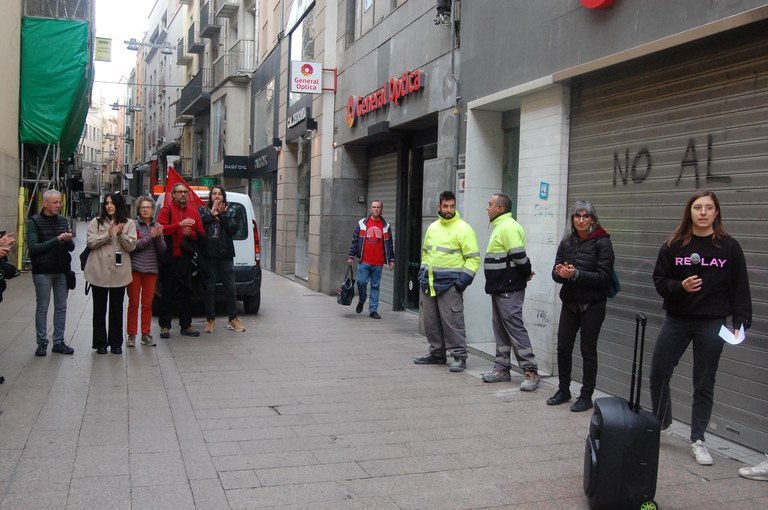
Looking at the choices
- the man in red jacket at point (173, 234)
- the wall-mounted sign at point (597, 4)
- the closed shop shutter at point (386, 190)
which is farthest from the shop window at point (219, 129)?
the wall-mounted sign at point (597, 4)

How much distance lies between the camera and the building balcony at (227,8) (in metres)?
27.6

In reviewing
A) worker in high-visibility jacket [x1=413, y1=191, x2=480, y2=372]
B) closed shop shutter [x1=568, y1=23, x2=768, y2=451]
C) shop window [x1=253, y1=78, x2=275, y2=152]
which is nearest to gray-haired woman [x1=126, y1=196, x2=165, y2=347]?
worker in high-visibility jacket [x1=413, y1=191, x2=480, y2=372]

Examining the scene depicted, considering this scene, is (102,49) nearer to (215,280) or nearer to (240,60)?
(240,60)

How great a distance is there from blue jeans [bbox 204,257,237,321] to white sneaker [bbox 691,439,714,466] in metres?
6.51

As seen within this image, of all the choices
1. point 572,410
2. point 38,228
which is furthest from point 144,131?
point 572,410

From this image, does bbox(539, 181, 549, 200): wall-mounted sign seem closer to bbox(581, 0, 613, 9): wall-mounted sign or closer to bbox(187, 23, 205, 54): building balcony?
bbox(581, 0, 613, 9): wall-mounted sign

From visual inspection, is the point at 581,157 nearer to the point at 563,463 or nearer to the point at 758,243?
the point at 758,243

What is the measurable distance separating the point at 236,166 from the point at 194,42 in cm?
1258

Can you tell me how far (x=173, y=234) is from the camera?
30.7ft

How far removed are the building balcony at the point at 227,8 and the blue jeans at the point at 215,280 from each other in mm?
19919

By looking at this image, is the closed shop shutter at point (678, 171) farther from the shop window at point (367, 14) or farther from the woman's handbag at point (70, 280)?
the shop window at point (367, 14)

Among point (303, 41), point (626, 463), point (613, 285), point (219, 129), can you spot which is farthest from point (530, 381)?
point (219, 129)

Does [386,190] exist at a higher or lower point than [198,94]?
lower

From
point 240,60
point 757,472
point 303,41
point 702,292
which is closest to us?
point 757,472
